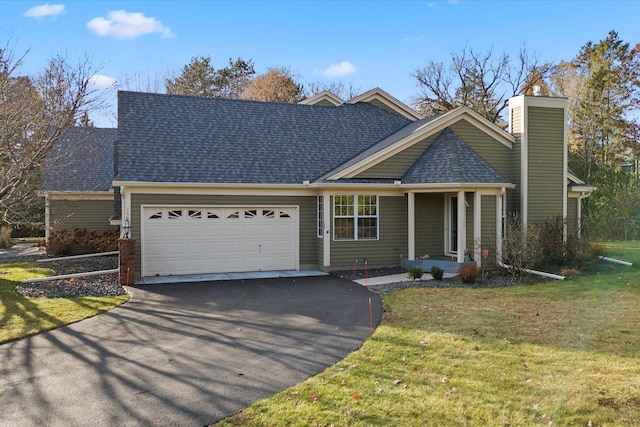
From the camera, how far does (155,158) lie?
51.5 feet

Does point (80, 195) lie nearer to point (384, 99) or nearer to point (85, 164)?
point (85, 164)

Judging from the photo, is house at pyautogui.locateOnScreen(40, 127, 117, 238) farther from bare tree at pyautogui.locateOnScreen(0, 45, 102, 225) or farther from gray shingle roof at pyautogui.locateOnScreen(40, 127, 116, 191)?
bare tree at pyautogui.locateOnScreen(0, 45, 102, 225)

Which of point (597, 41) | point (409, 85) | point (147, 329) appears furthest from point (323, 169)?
point (597, 41)

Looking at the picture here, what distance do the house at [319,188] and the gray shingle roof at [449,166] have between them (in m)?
0.05

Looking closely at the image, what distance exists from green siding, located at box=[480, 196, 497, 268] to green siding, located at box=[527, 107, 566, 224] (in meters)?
2.31

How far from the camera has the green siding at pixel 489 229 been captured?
15.4m

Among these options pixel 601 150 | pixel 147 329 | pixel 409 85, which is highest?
pixel 409 85

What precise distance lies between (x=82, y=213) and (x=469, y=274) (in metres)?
17.7

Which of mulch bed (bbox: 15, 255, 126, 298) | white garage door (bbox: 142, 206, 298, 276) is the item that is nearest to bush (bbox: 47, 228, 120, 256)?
mulch bed (bbox: 15, 255, 126, 298)

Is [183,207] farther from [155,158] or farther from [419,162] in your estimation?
[419,162]

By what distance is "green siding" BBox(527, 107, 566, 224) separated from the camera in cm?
1716

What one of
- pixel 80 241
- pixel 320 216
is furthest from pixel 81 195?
pixel 320 216

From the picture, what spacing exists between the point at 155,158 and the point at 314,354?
1043cm

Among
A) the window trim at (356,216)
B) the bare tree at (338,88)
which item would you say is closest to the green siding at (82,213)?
the window trim at (356,216)
